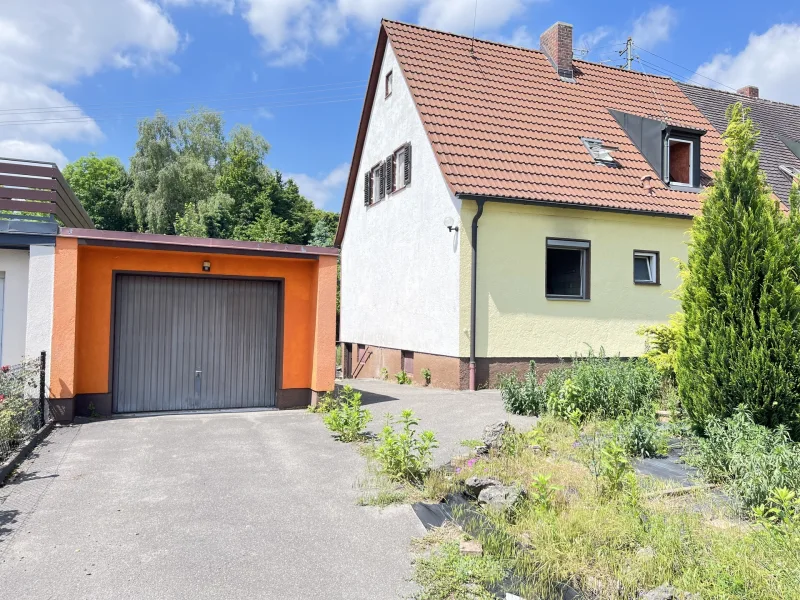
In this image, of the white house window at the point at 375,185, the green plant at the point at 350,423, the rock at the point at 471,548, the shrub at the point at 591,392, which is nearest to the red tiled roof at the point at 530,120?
the white house window at the point at 375,185

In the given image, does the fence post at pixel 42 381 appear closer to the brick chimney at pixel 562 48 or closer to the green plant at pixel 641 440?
the green plant at pixel 641 440

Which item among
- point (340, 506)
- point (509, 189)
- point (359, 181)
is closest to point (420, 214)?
point (509, 189)

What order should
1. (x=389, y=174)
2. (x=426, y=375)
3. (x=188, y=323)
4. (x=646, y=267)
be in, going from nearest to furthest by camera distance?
(x=188, y=323), (x=426, y=375), (x=646, y=267), (x=389, y=174)

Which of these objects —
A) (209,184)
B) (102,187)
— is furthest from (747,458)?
(102,187)

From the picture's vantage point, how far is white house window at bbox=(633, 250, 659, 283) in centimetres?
1329

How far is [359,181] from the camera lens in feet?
62.1

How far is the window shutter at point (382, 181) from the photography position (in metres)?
16.4

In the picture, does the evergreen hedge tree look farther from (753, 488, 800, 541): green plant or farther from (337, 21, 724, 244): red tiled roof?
Answer: (337, 21, 724, 244): red tiled roof

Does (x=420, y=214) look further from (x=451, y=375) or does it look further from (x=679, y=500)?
(x=679, y=500)

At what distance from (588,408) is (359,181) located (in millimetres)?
12814

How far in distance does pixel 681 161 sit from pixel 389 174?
7.59m

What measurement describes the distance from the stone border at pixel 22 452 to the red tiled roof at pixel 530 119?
806 cm

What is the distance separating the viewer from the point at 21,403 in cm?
714

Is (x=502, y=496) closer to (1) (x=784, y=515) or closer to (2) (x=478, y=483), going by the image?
(2) (x=478, y=483)
